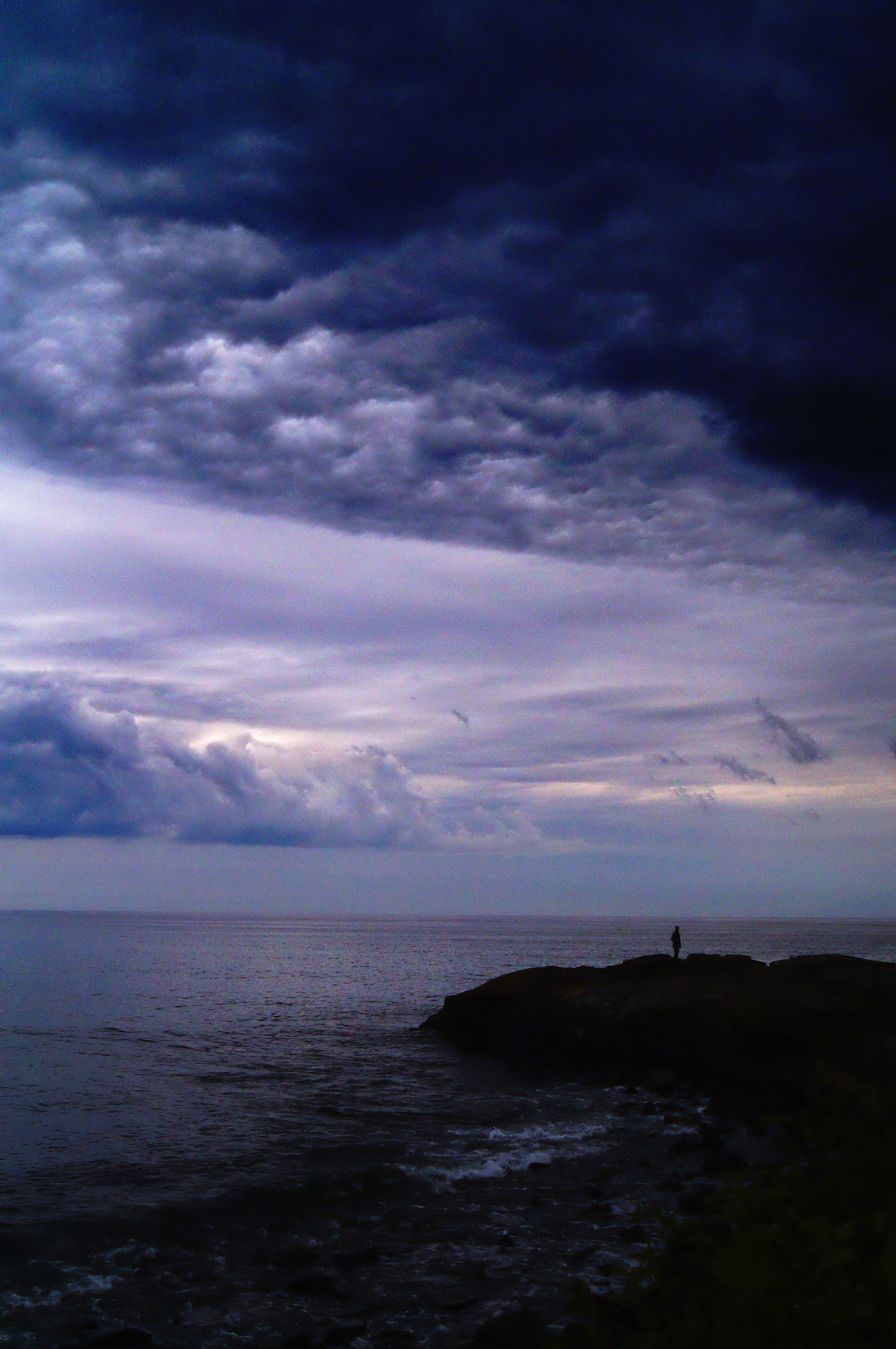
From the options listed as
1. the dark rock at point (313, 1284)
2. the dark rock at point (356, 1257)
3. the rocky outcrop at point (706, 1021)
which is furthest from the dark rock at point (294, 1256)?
the rocky outcrop at point (706, 1021)

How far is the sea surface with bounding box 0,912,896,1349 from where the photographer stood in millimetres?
14414

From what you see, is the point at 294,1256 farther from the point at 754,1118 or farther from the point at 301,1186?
the point at 754,1118

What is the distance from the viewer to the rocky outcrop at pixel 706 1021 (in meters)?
30.5

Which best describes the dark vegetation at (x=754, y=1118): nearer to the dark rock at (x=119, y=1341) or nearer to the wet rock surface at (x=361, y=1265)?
the wet rock surface at (x=361, y=1265)

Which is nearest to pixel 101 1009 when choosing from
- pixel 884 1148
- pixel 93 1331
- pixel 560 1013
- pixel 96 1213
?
pixel 560 1013

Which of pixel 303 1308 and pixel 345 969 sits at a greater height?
pixel 303 1308

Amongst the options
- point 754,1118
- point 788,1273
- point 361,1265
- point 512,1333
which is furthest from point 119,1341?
point 754,1118

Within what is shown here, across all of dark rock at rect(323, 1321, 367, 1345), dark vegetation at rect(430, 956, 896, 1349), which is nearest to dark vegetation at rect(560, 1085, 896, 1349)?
dark vegetation at rect(430, 956, 896, 1349)

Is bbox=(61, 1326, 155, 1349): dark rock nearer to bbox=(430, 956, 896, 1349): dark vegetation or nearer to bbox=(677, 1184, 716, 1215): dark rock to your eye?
bbox=(430, 956, 896, 1349): dark vegetation

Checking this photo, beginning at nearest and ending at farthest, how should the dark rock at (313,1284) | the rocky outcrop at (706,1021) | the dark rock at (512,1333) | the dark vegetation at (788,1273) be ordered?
the dark vegetation at (788,1273) → the dark rock at (512,1333) → the dark rock at (313,1284) → the rocky outcrop at (706,1021)

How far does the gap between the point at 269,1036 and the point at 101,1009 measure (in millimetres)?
18381

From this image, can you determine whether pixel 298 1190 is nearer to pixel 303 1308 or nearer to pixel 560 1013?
pixel 303 1308

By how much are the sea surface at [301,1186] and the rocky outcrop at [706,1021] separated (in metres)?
2.43

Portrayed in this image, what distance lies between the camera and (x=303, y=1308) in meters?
14.3
